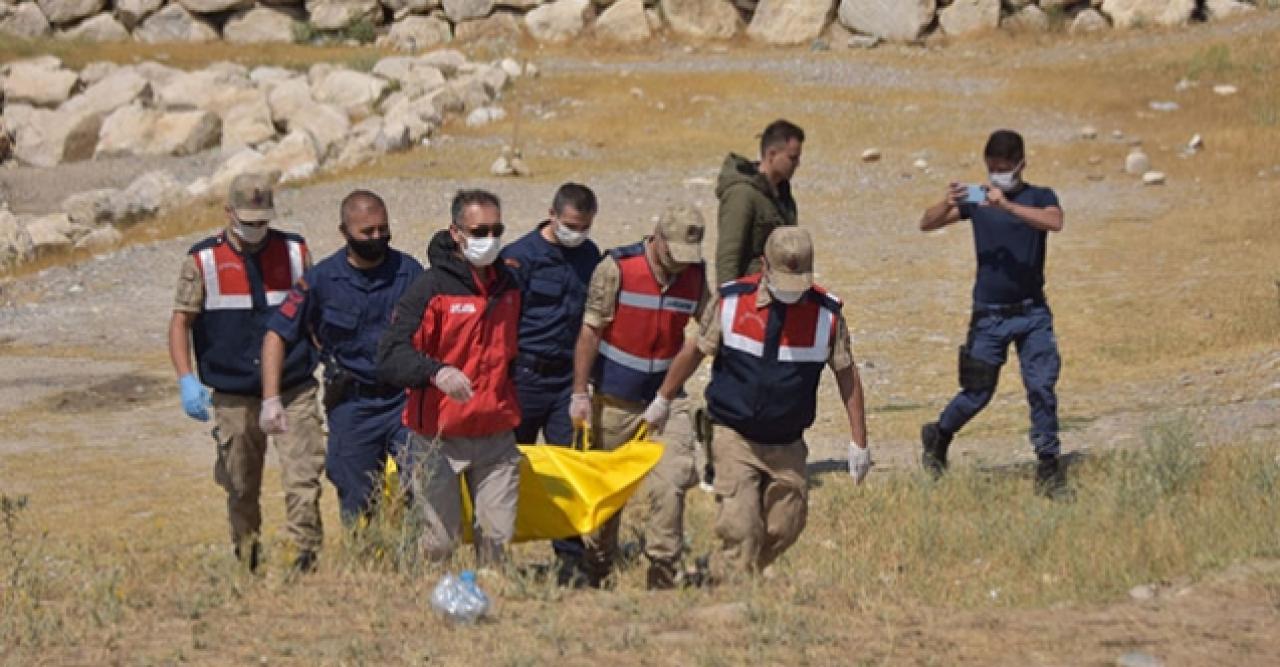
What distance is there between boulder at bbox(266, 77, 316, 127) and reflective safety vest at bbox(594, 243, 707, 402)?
2489 centimetres

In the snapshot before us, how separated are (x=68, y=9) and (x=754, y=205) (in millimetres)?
36711

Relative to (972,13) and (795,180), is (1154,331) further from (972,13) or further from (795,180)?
(972,13)

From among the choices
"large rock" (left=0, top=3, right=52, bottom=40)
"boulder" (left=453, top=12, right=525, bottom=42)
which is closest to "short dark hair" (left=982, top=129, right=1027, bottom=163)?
"boulder" (left=453, top=12, right=525, bottom=42)

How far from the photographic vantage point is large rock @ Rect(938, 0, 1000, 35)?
123 feet

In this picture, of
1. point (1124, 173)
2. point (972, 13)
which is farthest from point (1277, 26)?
point (1124, 173)

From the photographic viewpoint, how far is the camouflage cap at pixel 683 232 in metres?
8.06

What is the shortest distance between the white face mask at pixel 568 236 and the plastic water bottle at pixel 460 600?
1888 mm

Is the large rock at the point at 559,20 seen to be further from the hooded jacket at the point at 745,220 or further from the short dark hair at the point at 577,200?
the short dark hair at the point at 577,200

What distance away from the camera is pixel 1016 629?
6.67 m

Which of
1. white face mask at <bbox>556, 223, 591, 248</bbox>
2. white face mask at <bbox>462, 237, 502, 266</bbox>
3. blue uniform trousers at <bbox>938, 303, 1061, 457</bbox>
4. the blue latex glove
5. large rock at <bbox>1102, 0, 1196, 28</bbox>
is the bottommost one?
large rock at <bbox>1102, 0, 1196, 28</bbox>

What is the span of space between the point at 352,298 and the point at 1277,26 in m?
28.9

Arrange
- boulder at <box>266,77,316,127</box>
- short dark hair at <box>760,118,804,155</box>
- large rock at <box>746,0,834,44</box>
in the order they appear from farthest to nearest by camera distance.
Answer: large rock at <box>746,0,834,44</box>, boulder at <box>266,77,316,127</box>, short dark hair at <box>760,118,804,155</box>

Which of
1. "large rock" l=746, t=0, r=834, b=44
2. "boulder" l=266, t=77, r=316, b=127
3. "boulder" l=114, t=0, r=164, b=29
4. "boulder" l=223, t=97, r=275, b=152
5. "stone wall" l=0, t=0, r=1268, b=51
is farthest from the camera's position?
"boulder" l=114, t=0, r=164, b=29

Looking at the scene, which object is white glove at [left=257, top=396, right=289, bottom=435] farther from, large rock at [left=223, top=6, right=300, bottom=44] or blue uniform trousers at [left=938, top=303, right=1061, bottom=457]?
large rock at [left=223, top=6, right=300, bottom=44]
